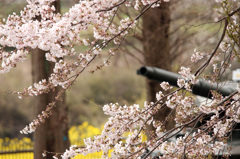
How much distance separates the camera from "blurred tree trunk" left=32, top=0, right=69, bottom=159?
552cm

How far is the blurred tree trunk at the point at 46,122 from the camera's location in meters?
5.52

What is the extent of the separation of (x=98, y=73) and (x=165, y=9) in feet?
45.1

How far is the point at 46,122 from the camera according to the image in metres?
5.70

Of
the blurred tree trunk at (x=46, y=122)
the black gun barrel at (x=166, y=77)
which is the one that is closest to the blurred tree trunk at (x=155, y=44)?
the black gun barrel at (x=166, y=77)

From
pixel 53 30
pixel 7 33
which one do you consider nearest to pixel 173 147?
pixel 53 30

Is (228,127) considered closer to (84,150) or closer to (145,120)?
(145,120)

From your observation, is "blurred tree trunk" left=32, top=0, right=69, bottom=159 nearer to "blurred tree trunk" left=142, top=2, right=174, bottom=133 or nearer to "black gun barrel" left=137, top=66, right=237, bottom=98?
"black gun barrel" left=137, top=66, right=237, bottom=98

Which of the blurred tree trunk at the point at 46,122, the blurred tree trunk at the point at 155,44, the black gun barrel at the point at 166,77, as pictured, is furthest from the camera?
the blurred tree trunk at the point at 155,44

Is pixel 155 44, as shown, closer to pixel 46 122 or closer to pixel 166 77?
pixel 166 77

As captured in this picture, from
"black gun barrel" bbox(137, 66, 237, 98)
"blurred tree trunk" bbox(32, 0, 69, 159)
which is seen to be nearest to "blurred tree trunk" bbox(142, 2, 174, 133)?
"black gun barrel" bbox(137, 66, 237, 98)

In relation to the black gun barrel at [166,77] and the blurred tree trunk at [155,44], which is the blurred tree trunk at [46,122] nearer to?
the black gun barrel at [166,77]

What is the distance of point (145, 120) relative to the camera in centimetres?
332

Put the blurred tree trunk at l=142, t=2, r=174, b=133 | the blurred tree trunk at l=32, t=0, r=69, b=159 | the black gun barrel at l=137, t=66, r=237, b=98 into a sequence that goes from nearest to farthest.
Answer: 1. the black gun barrel at l=137, t=66, r=237, b=98
2. the blurred tree trunk at l=32, t=0, r=69, b=159
3. the blurred tree trunk at l=142, t=2, r=174, b=133

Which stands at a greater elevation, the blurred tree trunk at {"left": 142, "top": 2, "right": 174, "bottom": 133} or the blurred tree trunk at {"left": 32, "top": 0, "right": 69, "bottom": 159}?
the blurred tree trunk at {"left": 142, "top": 2, "right": 174, "bottom": 133}
